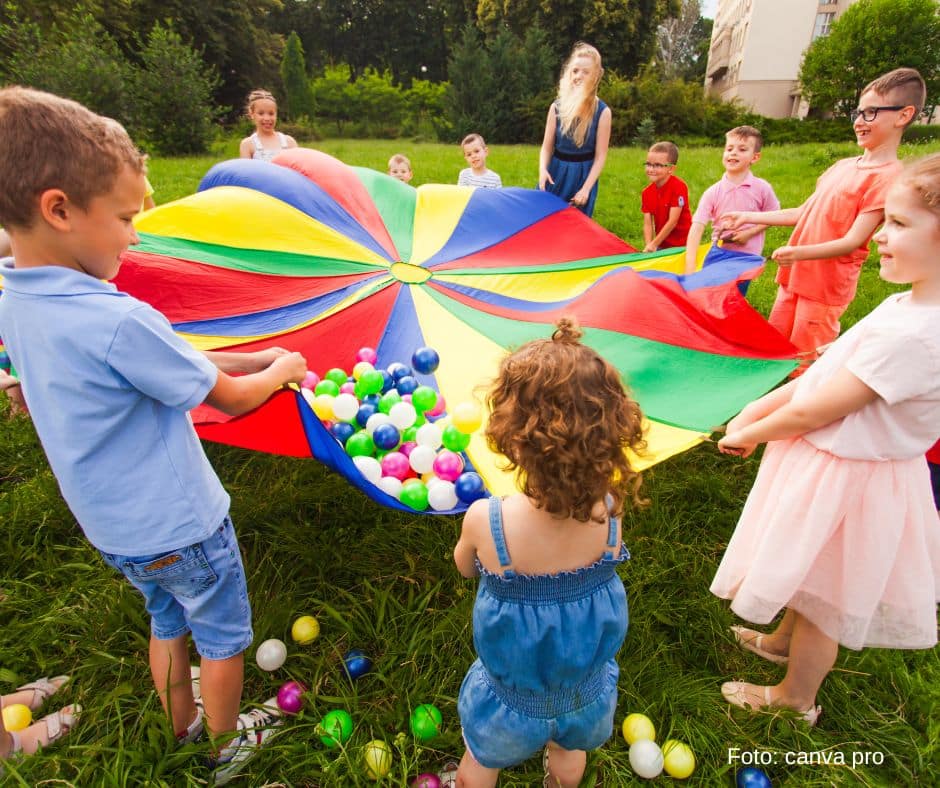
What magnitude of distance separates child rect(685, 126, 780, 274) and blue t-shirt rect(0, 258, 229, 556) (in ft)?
8.61

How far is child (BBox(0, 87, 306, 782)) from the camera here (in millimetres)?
1022

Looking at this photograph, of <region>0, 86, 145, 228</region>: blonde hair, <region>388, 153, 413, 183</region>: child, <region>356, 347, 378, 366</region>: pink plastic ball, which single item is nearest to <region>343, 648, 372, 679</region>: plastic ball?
<region>356, 347, 378, 366</region>: pink plastic ball

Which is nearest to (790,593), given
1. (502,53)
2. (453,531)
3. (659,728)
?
(659,728)

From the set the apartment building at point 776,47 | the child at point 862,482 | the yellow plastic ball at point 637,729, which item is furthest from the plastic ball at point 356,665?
the apartment building at point 776,47

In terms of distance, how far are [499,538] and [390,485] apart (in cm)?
88

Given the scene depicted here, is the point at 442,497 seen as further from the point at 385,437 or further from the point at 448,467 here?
the point at 385,437

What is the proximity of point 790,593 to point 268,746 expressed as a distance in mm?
1378

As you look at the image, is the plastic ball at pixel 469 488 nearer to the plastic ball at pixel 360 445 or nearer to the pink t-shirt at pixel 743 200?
the plastic ball at pixel 360 445

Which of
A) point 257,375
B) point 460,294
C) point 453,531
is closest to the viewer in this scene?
point 257,375

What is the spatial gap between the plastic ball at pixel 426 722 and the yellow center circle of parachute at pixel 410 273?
6.43 feet

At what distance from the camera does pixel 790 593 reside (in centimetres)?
144

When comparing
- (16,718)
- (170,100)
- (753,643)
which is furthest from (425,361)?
(170,100)

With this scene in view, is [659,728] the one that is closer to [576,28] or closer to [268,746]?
[268,746]

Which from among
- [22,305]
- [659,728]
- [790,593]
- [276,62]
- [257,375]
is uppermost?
[276,62]
